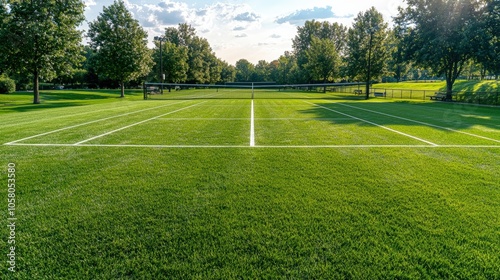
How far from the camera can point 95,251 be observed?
250cm

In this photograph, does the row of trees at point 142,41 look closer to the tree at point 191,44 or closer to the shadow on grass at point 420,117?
the shadow on grass at point 420,117

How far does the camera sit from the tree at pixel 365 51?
4238cm

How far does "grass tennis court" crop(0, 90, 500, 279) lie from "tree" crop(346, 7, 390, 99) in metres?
39.9

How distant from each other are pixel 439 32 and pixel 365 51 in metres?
16.4

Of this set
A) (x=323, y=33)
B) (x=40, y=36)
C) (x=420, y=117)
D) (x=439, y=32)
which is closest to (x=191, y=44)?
(x=323, y=33)

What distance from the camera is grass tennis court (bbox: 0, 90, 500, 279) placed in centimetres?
233

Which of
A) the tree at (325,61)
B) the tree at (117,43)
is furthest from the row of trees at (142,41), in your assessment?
the tree at (325,61)

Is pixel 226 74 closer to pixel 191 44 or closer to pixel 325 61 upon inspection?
pixel 191 44

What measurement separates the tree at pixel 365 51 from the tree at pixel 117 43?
3064cm

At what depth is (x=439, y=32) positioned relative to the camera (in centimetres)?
2695

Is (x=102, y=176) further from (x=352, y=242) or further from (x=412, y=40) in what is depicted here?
(x=412, y=40)

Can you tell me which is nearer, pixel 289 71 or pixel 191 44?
pixel 191 44

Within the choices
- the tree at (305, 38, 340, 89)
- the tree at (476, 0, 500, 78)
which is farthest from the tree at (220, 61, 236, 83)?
the tree at (476, 0, 500, 78)

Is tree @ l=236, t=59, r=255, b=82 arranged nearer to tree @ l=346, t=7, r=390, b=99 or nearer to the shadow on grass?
tree @ l=346, t=7, r=390, b=99
